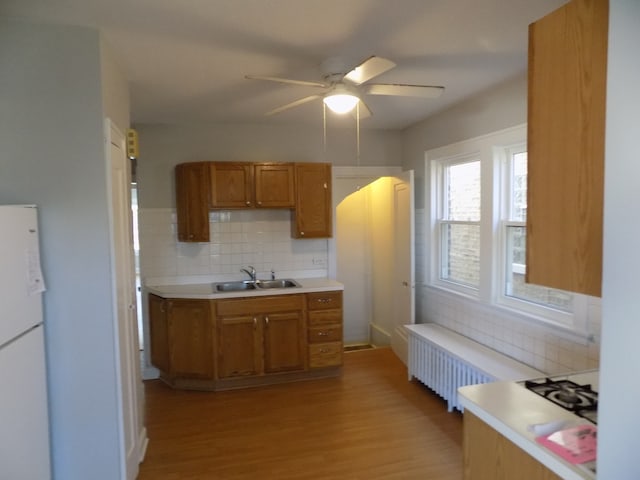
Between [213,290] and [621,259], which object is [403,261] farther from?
[621,259]

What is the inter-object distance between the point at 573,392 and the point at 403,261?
2.76 meters

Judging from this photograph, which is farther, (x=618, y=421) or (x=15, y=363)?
(x=15, y=363)

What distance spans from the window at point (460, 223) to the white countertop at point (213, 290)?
1133mm

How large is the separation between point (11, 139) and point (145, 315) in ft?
8.16

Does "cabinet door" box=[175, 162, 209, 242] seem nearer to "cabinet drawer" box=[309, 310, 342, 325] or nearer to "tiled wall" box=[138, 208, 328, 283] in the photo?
"tiled wall" box=[138, 208, 328, 283]

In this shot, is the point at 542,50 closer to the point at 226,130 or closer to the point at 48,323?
the point at 48,323

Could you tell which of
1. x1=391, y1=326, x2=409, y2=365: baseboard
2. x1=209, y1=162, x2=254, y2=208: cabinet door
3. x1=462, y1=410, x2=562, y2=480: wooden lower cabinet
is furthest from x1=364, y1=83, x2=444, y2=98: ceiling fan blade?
x1=391, y1=326, x2=409, y2=365: baseboard

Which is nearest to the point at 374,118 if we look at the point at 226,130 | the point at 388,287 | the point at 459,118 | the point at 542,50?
the point at 459,118

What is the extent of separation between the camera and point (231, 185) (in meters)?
4.21

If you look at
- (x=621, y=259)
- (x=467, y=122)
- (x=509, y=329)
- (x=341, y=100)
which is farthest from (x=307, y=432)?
Answer: (x=467, y=122)

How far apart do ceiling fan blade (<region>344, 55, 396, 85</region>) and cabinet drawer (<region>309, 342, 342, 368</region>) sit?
2653mm

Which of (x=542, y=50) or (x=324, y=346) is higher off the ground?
(x=542, y=50)

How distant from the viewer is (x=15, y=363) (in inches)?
73.4

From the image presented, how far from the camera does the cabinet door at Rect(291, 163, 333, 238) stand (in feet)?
14.4
